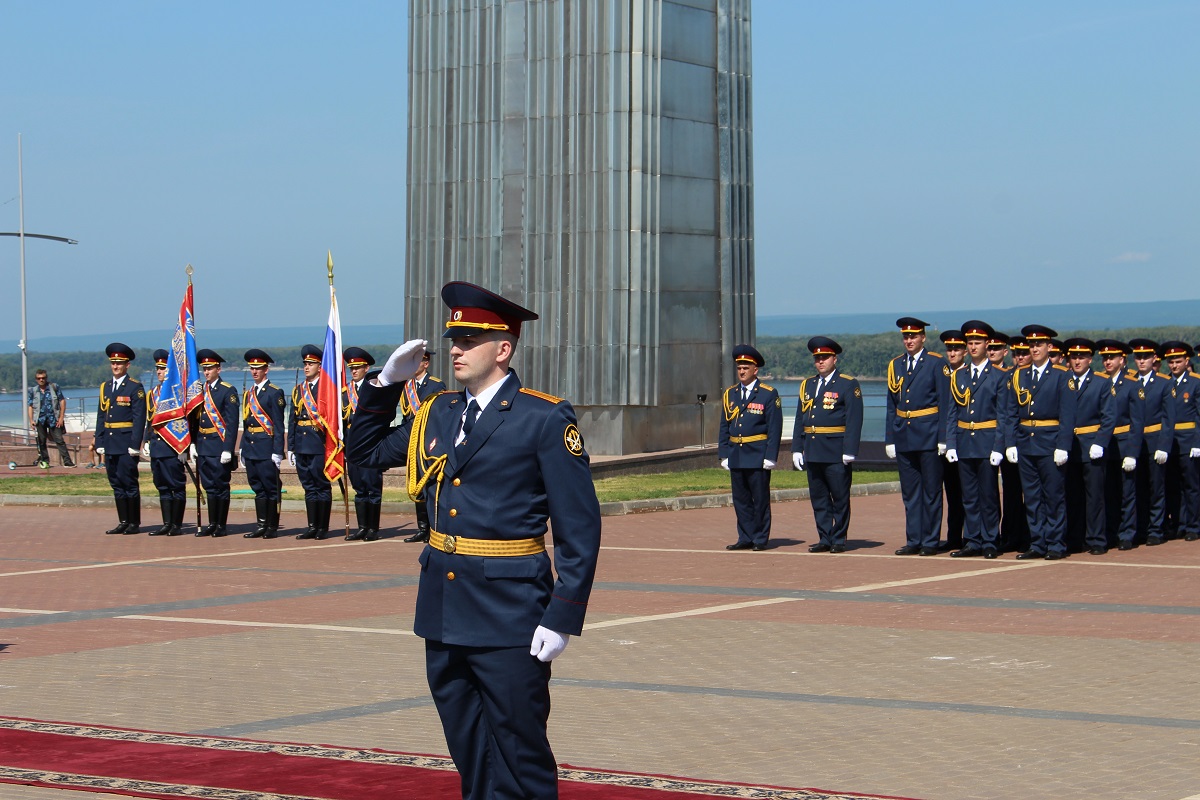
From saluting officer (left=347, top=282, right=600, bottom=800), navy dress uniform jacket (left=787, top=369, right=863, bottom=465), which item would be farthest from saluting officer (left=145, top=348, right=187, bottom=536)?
saluting officer (left=347, top=282, right=600, bottom=800)

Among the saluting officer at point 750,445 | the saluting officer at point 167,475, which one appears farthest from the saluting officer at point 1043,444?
the saluting officer at point 167,475

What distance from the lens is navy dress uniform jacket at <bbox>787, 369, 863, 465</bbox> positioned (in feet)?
51.6

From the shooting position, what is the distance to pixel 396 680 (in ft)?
29.0

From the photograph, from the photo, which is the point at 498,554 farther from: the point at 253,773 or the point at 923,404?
the point at 923,404

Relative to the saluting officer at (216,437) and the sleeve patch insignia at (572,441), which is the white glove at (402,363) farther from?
the saluting officer at (216,437)

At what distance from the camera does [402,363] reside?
17.6 feet

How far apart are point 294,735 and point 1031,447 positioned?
941cm

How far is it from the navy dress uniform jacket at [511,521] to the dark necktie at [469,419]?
0.13 feet

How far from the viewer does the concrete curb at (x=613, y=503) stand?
66.5 ft

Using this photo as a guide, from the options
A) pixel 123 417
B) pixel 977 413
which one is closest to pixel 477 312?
pixel 977 413

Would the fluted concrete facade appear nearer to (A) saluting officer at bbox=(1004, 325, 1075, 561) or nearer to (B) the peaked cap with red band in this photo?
(A) saluting officer at bbox=(1004, 325, 1075, 561)

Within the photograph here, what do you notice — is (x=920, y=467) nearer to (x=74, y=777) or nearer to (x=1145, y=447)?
(x=1145, y=447)

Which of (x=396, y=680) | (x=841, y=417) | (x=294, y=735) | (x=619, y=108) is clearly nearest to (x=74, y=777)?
(x=294, y=735)

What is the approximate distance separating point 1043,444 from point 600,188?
12.9 metres
